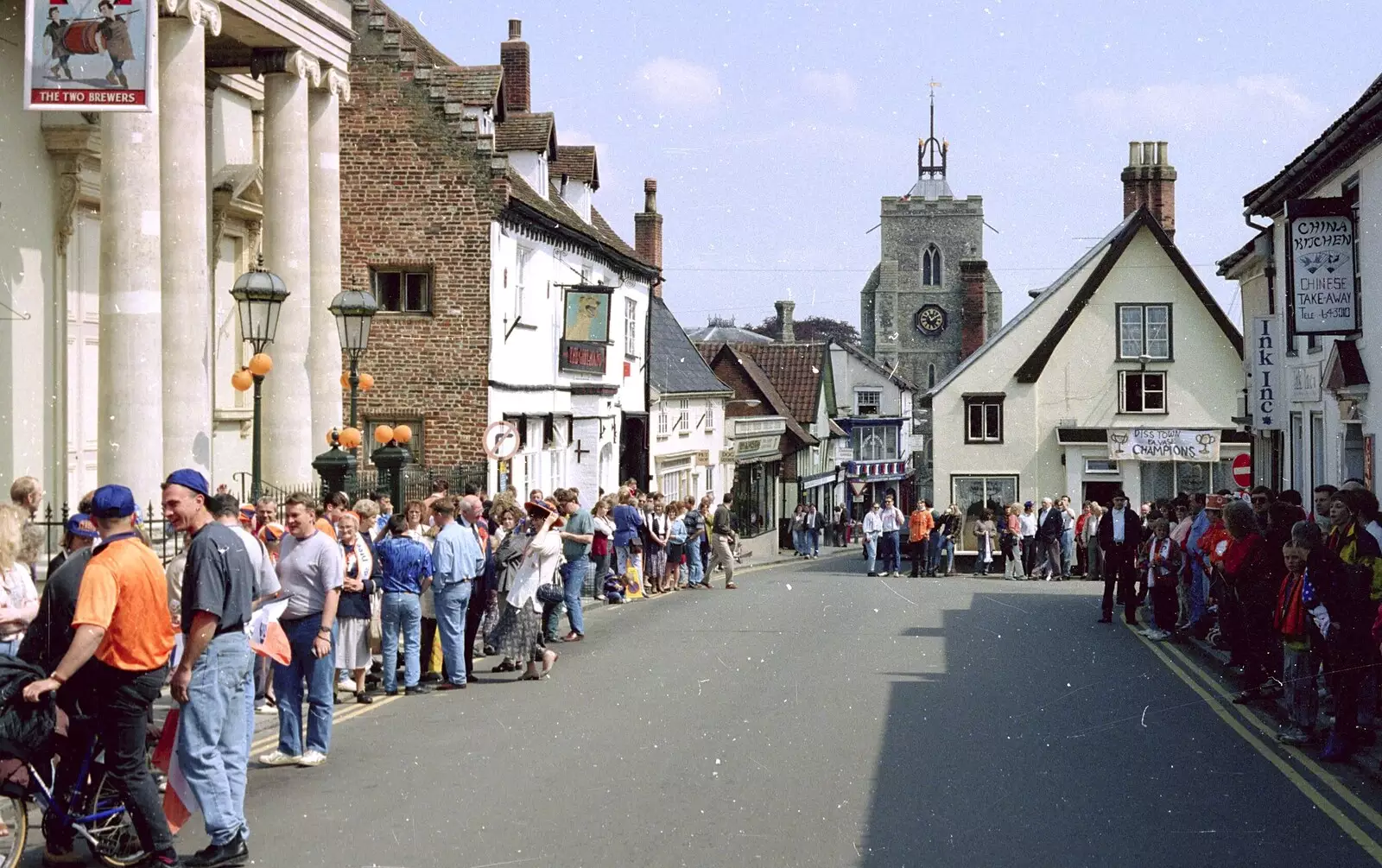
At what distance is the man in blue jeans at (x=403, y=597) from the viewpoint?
46.9 ft

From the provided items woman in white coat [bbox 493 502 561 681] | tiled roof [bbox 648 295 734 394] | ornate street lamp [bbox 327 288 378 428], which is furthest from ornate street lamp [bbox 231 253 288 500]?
tiled roof [bbox 648 295 734 394]

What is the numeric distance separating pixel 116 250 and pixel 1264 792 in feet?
46.3

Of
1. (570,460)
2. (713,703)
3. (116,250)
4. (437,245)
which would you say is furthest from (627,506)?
(713,703)

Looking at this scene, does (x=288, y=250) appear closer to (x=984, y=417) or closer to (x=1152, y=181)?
(x=984, y=417)

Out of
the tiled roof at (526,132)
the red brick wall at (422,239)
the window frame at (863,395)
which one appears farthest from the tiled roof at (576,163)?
the window frame at (863,395)

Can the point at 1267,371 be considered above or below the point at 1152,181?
below

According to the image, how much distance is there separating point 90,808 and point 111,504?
5.14 feet

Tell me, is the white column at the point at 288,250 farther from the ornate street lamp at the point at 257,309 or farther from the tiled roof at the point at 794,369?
the tiled roof at the point at 794,369

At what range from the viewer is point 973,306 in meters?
63.8

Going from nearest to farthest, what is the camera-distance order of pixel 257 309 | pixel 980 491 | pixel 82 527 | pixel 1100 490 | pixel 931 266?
pixel 82 527
pixel 257 309
pixel 1100 490
pixel 980 491
pixel 931 266

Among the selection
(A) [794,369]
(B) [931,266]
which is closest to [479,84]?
(A) [794,369]

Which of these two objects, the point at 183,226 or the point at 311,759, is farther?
the point at 183,226

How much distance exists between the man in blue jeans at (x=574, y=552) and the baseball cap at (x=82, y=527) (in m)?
9.15

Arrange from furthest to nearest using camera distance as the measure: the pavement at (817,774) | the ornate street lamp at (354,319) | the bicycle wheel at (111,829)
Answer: the ornate street lamp at (354,319) < the pavement at (817,774) < the bicycle wheel at (111,829)
